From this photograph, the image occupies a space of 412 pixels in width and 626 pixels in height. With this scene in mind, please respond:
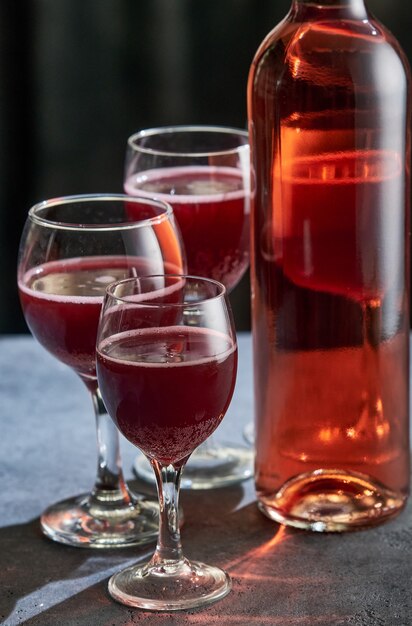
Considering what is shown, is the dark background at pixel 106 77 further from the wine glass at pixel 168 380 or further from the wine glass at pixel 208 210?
the wine glass at pixel 168 380

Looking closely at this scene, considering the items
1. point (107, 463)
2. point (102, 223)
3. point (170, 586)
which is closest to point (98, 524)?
point (107, 463)

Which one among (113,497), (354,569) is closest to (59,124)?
(113,497)

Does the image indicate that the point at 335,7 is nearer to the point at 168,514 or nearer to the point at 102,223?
the point at 102,223

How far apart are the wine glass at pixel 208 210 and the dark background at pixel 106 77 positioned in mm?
1462

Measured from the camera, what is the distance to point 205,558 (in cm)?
105

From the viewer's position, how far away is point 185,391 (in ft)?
3.05

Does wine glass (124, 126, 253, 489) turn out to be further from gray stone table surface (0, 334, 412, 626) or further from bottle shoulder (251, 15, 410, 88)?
bottle shoulder (251, 15, 410, 88)

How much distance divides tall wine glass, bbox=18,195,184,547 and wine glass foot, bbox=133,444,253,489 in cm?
11

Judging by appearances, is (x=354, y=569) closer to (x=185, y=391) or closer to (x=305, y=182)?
(x=185, y=391)

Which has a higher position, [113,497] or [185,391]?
[185,391]

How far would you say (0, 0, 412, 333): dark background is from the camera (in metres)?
2.74

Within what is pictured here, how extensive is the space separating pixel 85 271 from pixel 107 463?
208 mm

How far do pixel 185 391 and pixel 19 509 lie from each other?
317 millimetres

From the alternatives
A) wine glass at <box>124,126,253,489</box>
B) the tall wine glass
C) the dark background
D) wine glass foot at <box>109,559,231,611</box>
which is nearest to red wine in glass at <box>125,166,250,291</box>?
wine glass at <box>124,126,253,489</box>
